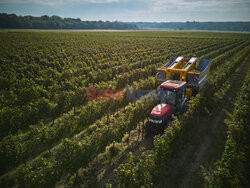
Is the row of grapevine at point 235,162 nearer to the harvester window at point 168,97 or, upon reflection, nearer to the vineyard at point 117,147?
the vineyard at point 117,147

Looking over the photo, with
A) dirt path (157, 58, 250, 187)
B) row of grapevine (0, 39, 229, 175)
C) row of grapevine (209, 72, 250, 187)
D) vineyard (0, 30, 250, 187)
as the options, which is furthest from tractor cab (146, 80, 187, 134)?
row of grapevine (0, 39, 229, 175)

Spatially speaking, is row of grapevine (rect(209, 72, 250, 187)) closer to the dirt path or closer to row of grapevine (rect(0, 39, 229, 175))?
the dirt path

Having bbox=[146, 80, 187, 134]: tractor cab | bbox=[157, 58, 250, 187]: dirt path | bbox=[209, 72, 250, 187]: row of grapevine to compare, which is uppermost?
bbox=[146, 80, 187, 134]: tractor cab

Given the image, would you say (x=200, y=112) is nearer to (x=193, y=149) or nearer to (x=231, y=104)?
(x=231, y=104)

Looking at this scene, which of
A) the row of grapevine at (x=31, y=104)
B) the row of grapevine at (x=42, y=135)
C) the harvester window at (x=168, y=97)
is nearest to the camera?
the row of grapevine at (x=42, y=135)

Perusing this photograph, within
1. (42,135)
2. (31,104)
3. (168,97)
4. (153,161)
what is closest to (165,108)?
(168,97)

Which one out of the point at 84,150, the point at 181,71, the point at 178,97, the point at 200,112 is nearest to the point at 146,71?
the point at 181,71

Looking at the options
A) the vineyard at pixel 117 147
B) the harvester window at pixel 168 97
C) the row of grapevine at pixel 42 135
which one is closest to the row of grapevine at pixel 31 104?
the vineyard at pixel 117 147
